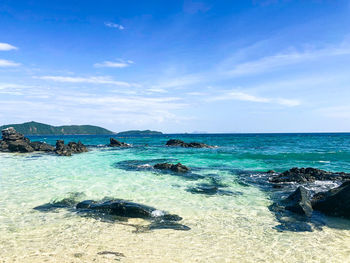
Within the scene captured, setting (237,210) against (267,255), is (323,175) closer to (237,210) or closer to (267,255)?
(237,210)

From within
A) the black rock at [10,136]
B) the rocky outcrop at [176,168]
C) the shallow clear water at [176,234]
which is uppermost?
the black rock at [10,136]

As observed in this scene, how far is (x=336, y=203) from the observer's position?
35.8 ft

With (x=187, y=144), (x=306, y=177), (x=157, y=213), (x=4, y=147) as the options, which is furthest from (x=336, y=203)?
(x=4, y=147)

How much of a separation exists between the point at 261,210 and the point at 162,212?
4753 mm

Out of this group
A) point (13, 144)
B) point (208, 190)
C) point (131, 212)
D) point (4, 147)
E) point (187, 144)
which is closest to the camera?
point (131, 212)

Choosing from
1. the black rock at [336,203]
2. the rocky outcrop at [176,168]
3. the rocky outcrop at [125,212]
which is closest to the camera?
the rocky outcrop at [125,212]

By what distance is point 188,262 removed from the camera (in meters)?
6.70

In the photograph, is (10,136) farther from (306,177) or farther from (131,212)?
(306,177)

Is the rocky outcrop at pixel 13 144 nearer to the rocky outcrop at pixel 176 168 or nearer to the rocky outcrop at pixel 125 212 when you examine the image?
the rocky outcrop at pixel 176 168

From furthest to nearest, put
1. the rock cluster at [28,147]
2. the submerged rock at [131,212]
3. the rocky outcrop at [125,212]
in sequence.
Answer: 1. the rock cluster at [28,147]
2. the submerged rock at [131,212]
3. the rocky outcrop at [125,212]

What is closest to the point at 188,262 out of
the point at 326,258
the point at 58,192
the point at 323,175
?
the point at 326,258

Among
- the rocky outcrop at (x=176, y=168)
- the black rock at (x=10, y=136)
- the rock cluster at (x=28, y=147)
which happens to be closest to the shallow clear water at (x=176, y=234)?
the rocky outcrop at (x=176, y=168)

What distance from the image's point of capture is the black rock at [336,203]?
10.6 m

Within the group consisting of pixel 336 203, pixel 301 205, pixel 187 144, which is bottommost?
pixel 301 205
